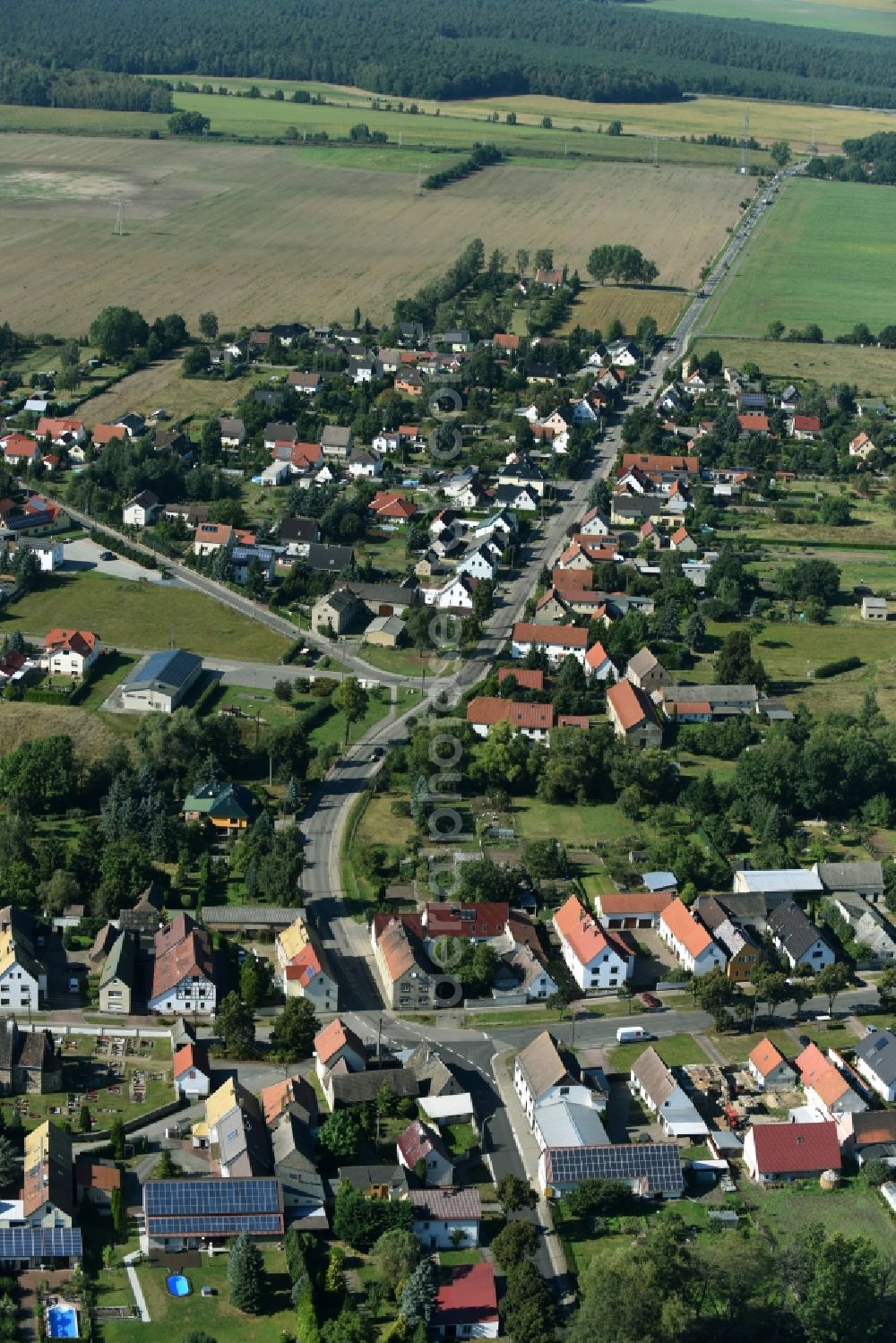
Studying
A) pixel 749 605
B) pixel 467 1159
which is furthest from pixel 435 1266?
pixel 749 605

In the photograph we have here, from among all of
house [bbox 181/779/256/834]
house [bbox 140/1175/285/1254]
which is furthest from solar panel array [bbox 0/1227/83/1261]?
house [bbox 181/779/256/834]

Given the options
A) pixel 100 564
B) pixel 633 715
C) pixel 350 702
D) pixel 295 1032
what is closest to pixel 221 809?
pixel 350 702

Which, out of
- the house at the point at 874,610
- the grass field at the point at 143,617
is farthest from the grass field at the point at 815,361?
→ the grass field at the point at 143,617

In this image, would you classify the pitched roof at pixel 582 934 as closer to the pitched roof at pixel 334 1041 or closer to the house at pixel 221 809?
the pitched roof at pixel 334 1041

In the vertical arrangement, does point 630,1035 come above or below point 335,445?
below

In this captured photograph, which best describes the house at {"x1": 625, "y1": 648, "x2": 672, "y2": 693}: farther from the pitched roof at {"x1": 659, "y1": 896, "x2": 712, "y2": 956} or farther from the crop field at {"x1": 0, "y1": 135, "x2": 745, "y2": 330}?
the crop field at {"x1": 0, "y1": 135, "x2": 745, "y2": 330}

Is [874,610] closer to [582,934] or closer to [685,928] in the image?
[685,928]
